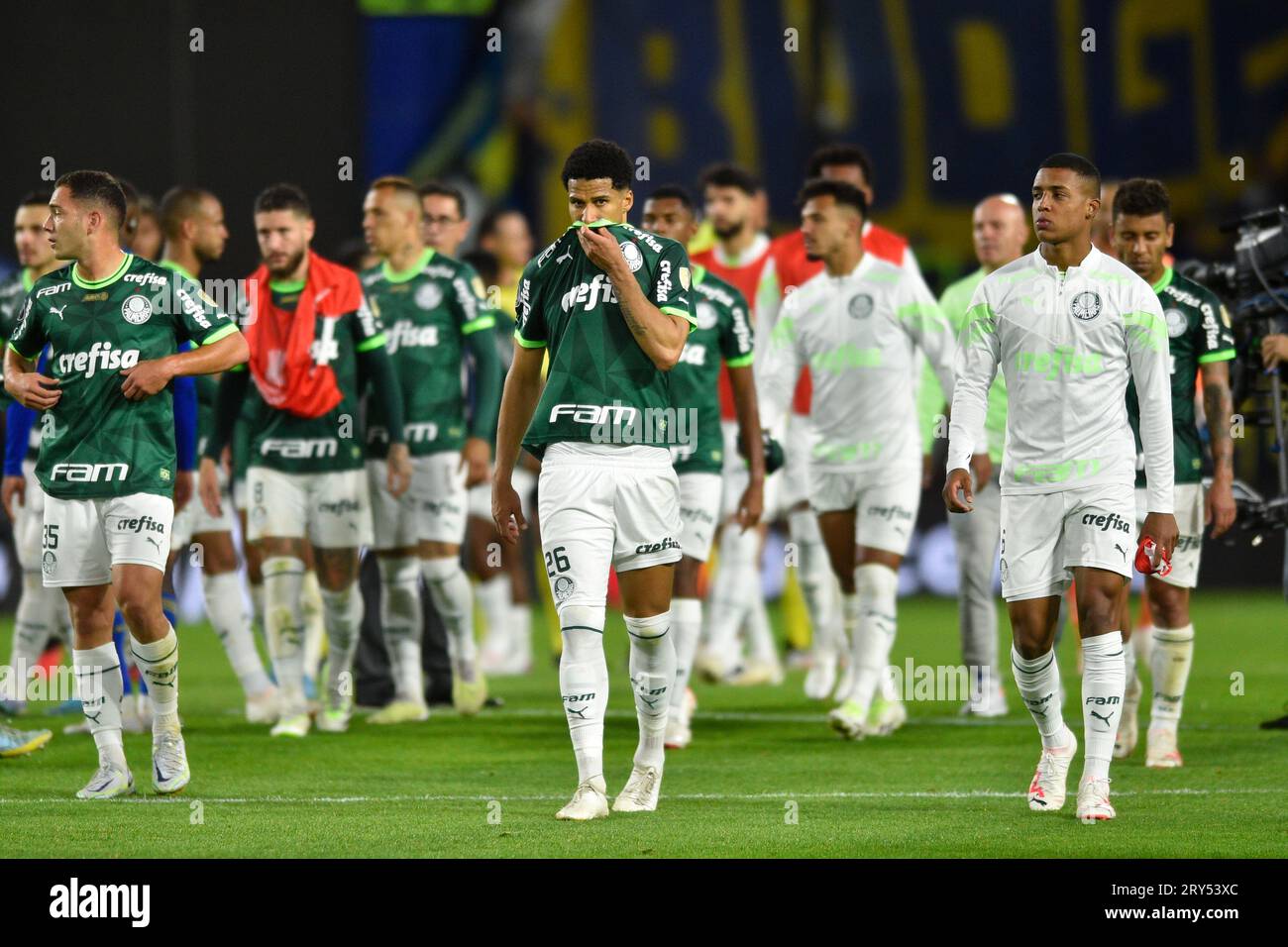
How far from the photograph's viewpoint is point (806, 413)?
1261 cm

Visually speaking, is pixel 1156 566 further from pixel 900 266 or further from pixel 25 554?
pixel 25 554

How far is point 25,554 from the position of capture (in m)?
10.4

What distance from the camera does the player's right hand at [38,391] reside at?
7.68 metres

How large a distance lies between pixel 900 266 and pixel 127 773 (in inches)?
177

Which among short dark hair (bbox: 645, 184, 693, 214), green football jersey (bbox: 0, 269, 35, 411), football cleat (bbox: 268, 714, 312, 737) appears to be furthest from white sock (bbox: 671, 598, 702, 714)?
green football jersey (bbox: 0, 269, 35, 411)

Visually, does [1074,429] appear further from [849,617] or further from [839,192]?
[849,617]

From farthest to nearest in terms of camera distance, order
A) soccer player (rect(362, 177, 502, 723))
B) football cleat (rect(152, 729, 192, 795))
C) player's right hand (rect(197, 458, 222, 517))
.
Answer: soccer player (rect(362, 177, 502, 723))
player's right hand (rect(197, 458, 222, 517))
football cleat (rect(152, 729, 192, 795))

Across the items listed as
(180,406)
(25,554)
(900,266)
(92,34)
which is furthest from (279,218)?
(92,34)

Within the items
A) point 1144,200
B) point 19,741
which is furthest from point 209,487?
point 1144,200

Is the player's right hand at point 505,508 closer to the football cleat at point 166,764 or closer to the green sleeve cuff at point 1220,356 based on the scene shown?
the football cleat at point 166,764

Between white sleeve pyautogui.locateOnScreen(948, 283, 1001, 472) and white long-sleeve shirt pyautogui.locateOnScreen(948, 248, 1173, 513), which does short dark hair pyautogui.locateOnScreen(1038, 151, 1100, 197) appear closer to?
white long-sleeve shirt pyautogui.locateOnScreen(948, 248, 1173, 513)

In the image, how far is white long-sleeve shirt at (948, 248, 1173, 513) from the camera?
7.18 m

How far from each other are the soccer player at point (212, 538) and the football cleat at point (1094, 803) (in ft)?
15.8

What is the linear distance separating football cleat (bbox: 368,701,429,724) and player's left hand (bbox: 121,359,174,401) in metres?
3.40
